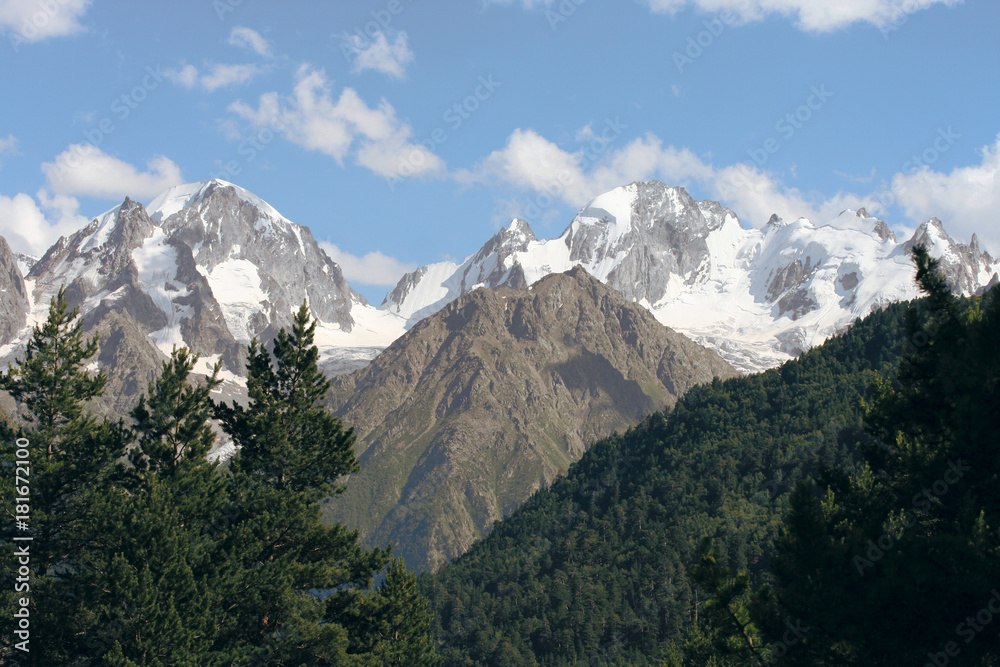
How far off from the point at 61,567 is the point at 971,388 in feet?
137

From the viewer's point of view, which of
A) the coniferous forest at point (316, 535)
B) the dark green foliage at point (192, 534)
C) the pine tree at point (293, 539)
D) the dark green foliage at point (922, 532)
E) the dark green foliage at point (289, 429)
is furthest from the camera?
the dark green foliage at point (289, 429)

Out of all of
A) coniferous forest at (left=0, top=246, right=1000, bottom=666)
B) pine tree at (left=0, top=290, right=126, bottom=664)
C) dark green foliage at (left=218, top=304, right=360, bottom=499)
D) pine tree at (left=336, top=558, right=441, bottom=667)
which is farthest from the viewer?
dark green foliage at (left=218, top=304, right=360, bottom=499)

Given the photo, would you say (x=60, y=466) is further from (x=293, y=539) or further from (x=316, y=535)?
(x=316, y=535)

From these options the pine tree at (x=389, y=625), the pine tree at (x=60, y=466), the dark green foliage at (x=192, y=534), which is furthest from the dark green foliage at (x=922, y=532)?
the pine tree at (x=60, y=466)

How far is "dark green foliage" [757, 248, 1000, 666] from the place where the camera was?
23.6 metres

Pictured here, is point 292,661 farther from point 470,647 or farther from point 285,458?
point 470,647

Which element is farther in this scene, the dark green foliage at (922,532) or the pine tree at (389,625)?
the pine tree at (389,625)

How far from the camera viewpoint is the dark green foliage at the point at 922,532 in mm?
23594

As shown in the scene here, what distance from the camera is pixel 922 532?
27.0 m

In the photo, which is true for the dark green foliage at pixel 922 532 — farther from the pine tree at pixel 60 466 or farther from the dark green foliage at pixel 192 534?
the pine tree at pixel 60 466

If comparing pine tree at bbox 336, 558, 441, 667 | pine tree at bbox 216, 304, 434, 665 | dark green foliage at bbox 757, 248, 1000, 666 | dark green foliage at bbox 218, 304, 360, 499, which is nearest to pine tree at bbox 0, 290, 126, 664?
pine tree at bbox 216, 304, 434, 665

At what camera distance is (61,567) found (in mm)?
41969

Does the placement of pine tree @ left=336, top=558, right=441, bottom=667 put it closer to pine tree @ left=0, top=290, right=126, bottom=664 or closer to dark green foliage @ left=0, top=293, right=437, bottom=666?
dark green foliage @ left=0, top=293, right=437, bottom=666

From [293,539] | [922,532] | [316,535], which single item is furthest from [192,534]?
[922,532]
